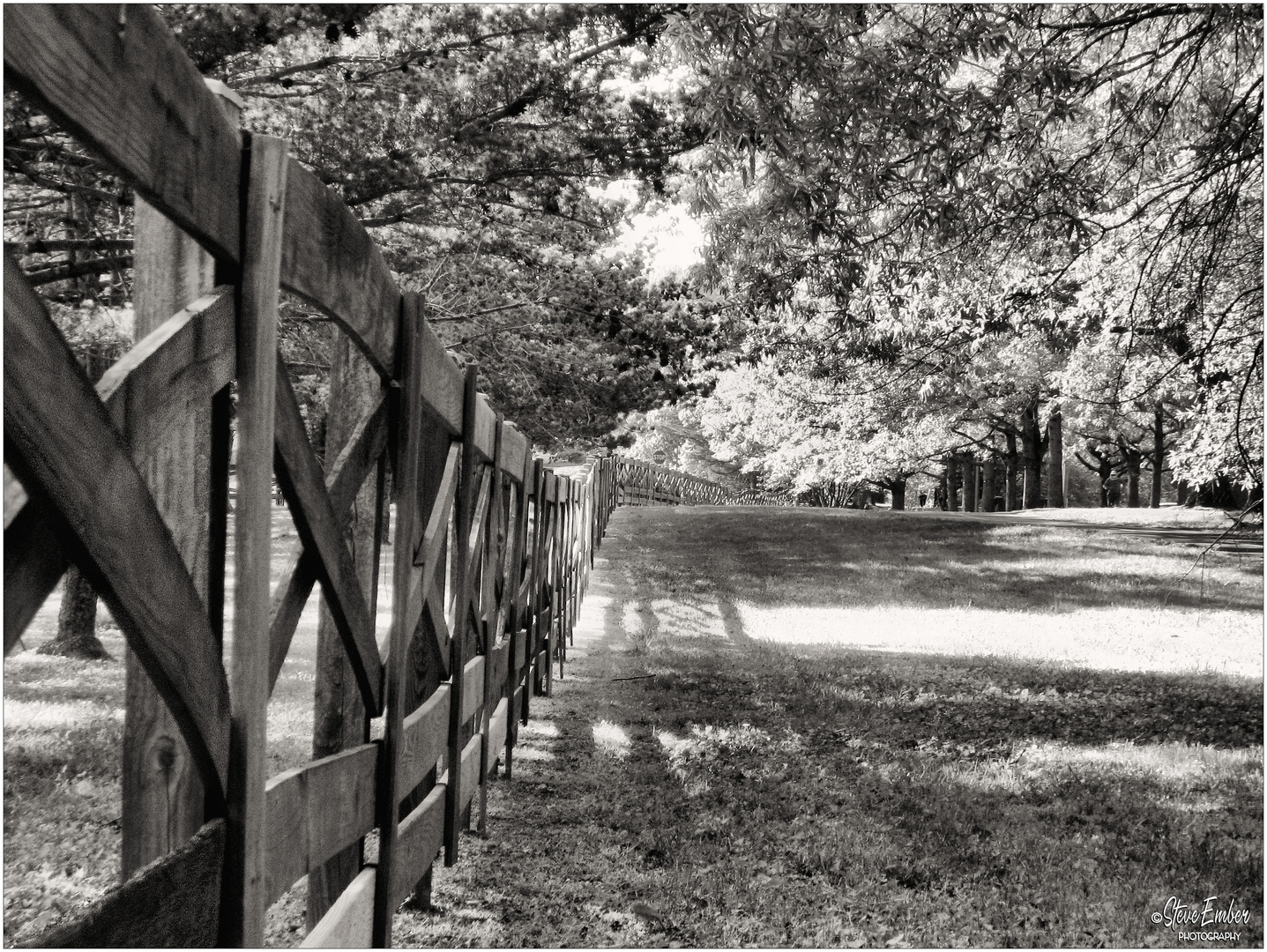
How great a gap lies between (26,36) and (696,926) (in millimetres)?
4099

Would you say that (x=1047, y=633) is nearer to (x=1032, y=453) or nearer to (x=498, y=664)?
(x=498, y=664)

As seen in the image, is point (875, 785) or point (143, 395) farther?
point (875, 785)

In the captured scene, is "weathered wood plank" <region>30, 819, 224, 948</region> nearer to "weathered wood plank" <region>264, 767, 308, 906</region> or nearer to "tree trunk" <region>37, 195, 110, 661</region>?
"weathered wood plank" <region>264, 767, 308, 906</region>

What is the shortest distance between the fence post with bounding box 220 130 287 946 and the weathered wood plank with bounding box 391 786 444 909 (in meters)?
1.29

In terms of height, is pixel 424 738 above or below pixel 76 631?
above

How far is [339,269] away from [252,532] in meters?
0.72

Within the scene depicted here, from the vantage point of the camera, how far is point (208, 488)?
1.68 metres

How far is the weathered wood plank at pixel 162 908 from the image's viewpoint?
1.40 m

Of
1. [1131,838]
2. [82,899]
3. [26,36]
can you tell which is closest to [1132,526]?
[1131,838]

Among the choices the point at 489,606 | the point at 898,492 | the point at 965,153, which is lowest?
the point at 489,606

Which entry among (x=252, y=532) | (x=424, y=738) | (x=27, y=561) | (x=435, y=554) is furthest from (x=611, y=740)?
(x=27, y=561)

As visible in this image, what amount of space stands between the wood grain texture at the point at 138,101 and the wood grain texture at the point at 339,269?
0.80 ft

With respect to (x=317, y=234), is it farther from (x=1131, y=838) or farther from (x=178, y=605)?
(x=1131, y=838)
